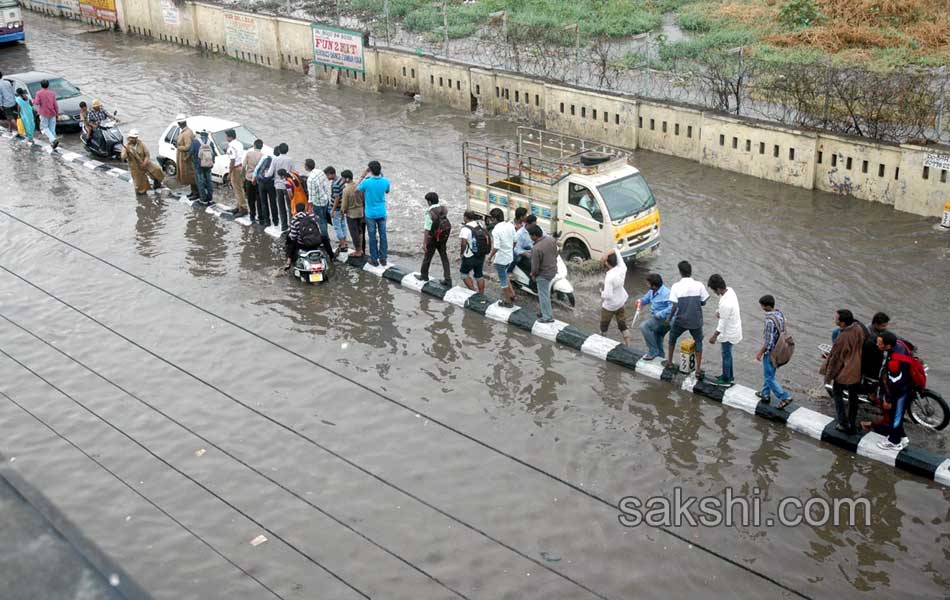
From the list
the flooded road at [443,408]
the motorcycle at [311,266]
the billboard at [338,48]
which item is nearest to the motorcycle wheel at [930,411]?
the flooded road at [443,408]

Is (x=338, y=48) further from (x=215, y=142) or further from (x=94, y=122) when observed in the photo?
(x=215, y=142)

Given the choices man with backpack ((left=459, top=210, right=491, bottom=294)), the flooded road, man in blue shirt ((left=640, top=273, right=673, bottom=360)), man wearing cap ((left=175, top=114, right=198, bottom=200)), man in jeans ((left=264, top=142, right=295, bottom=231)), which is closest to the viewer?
the flooded road

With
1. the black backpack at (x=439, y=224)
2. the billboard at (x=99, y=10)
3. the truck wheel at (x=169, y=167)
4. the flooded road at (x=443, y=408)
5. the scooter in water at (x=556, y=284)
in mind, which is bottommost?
the flooded road at (x=443, y=408)

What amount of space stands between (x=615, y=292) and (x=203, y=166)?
28.9 feet

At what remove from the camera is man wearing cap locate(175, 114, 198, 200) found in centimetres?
1747

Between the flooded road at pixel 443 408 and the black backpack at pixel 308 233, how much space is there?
716 mm

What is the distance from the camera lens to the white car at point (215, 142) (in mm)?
19234

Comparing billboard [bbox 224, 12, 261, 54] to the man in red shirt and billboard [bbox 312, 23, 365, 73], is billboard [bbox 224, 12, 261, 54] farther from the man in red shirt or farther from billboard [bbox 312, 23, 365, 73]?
the man in red shirt

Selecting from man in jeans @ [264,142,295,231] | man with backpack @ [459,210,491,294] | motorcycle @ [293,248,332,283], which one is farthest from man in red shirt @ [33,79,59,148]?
man with backpack @ [459,210,491,294]

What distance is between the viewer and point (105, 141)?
21078 mm

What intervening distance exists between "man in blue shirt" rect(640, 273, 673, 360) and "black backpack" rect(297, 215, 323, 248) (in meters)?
5.28

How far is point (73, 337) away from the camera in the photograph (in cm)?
1326

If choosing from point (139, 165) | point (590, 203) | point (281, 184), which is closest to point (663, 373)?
point (590, 203)

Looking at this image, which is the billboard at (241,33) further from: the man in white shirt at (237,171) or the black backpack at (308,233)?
the black backpack at (308,233)
